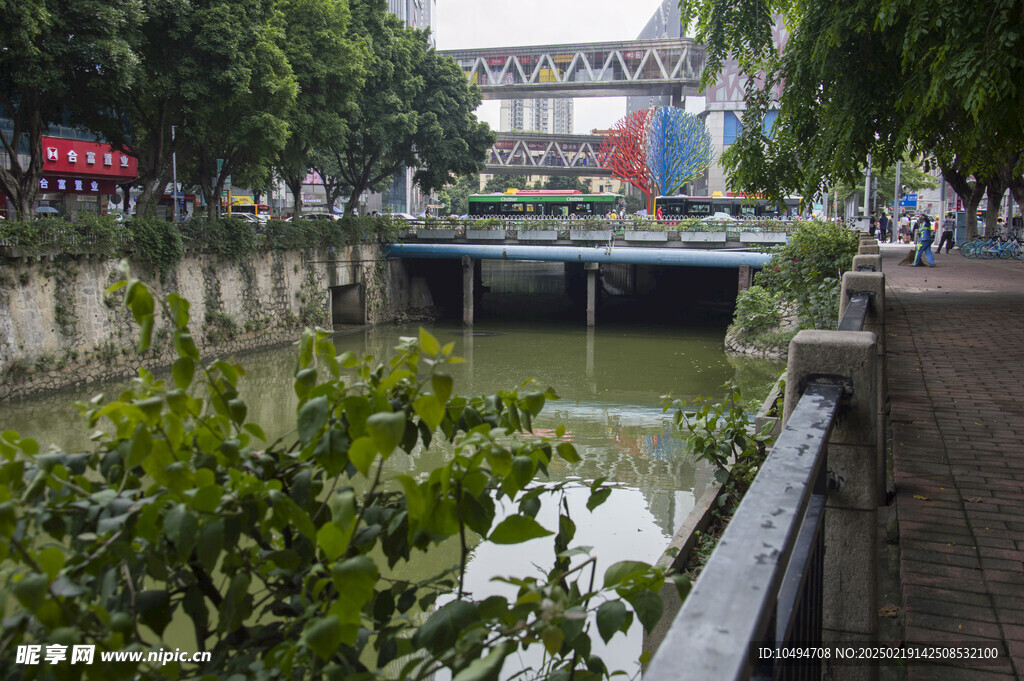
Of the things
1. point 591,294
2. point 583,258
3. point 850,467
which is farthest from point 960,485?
point 591,294

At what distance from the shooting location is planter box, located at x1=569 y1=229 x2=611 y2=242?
111 feet

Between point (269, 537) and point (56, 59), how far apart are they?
62.1 feet

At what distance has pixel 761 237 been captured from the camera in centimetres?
3194

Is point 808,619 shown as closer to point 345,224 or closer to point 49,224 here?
point 49,224

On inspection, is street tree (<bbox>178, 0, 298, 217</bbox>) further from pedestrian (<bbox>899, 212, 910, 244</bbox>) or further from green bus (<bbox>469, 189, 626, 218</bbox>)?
pedestrian (<bbox>899, 212, 910, 244</bbox>)

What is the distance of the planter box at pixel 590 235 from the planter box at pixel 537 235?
27.8 inches

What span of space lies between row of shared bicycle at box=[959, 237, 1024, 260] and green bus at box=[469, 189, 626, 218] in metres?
26.8

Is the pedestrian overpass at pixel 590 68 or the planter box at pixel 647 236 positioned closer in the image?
the planter box at pixel 647 236

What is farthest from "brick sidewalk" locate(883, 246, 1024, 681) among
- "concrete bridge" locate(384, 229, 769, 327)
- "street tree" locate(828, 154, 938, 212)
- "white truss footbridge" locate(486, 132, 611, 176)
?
"white truss footbridge" locate(486, 132, 611, 176)

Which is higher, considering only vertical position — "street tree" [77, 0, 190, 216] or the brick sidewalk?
"street tree" [77, 0, 190, 216]

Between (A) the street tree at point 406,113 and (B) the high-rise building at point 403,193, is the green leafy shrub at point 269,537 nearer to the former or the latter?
(A) the street tree at point 406,113

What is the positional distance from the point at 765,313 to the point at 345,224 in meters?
15.6

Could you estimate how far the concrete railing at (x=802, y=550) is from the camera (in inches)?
43.6

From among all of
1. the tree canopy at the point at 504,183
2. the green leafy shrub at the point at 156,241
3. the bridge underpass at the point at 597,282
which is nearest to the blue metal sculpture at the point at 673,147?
the bridge underpass at the point at 597,282
